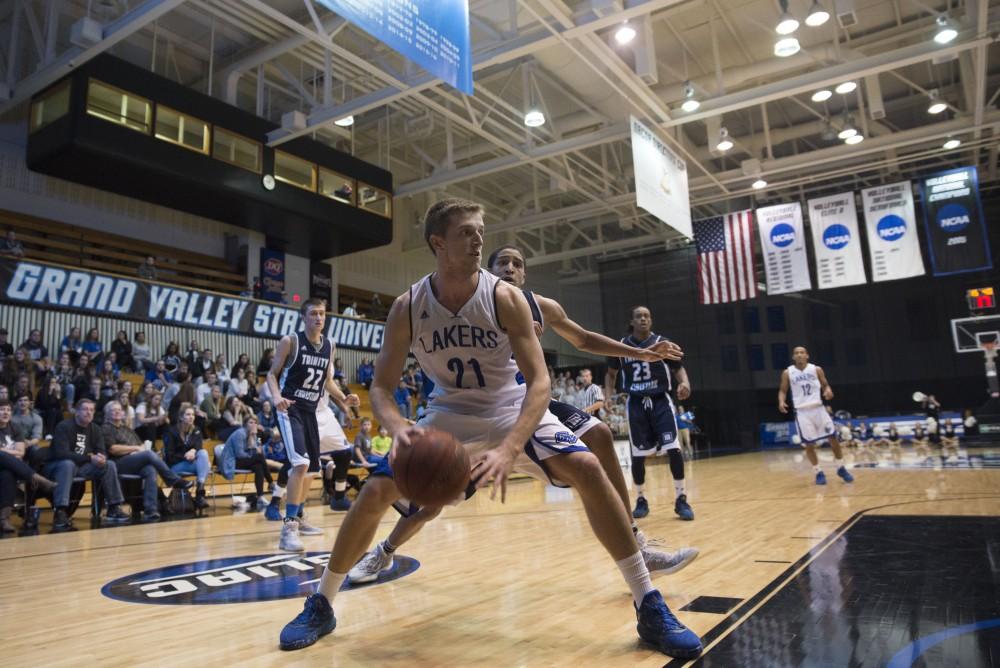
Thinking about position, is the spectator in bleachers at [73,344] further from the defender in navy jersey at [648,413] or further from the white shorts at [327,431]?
the defender in navy jersey at [648,413]

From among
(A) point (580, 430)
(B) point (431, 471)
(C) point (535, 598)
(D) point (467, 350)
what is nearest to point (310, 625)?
(B) point (431, 471)

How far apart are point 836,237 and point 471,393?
14147 millimetres

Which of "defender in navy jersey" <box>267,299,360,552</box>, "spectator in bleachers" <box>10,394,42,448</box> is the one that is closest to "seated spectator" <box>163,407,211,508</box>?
A: "spectator in bleachers" <box>10,394,42,448</box>

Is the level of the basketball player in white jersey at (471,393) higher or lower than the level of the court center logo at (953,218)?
lower

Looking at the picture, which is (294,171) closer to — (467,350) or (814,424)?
(814,424)

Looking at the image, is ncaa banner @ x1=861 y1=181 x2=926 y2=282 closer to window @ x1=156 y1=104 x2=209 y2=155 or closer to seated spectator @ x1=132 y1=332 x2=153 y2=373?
window @ x1=156 y1=104 x2=209 y2=155

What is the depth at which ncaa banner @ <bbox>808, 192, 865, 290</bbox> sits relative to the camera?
14328mm

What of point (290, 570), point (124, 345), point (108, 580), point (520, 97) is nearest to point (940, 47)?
point (520, 97)

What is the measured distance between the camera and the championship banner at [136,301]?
11688 millimetres

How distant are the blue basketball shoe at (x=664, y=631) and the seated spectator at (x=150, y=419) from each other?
8.31 m

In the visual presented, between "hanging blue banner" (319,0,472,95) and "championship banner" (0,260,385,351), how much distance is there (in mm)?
5524

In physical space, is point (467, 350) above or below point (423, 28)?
below

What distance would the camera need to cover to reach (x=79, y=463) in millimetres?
7199

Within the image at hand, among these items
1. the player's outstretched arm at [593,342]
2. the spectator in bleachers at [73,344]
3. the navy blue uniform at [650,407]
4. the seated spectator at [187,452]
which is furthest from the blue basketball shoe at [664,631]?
the spectator in bleachers at [73,344]
